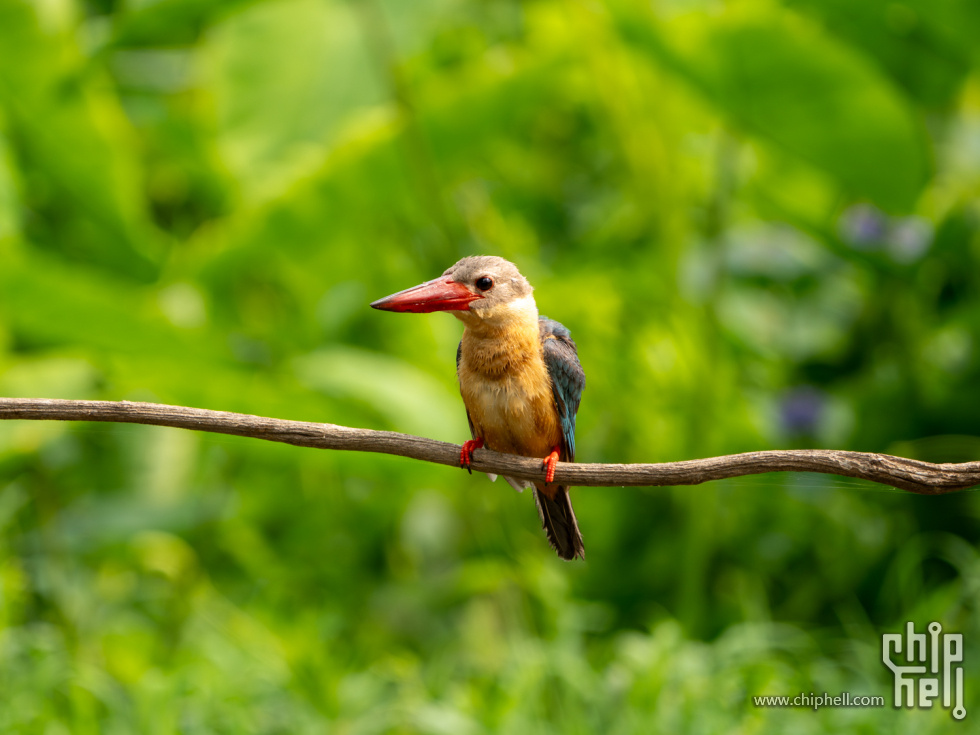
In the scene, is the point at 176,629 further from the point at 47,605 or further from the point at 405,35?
the point at 405,35

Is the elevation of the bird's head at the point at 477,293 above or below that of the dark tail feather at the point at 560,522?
above

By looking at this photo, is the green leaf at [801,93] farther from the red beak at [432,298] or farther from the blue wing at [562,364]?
the red beak at [432,298]

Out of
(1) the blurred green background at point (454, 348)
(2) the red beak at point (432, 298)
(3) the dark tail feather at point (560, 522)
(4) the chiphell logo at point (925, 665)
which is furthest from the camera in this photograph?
(1) the blurred green background at point (454, 348)

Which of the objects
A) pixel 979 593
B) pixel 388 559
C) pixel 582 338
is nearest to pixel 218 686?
pixel 388 559

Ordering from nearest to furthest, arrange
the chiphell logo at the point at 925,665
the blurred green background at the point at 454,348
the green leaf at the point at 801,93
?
the chiphell logo at the point at 925,665 → the green leaf at the point at 801,93 → the blurred green background at the point at 454,348

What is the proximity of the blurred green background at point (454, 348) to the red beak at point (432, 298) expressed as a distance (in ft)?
3.13

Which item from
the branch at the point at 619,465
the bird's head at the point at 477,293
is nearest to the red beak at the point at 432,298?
the bird's head at the point at 477,293

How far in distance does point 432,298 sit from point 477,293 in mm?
98

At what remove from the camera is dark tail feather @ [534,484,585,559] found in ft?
2.71

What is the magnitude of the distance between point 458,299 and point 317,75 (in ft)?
7.04

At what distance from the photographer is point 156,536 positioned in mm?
2861

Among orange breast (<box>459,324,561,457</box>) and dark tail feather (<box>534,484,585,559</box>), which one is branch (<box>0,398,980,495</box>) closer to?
dark tail feather (<box>534,484,585,559</box>)

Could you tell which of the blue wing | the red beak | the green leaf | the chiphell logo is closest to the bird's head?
the red beak

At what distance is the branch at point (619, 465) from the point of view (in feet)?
2.18
